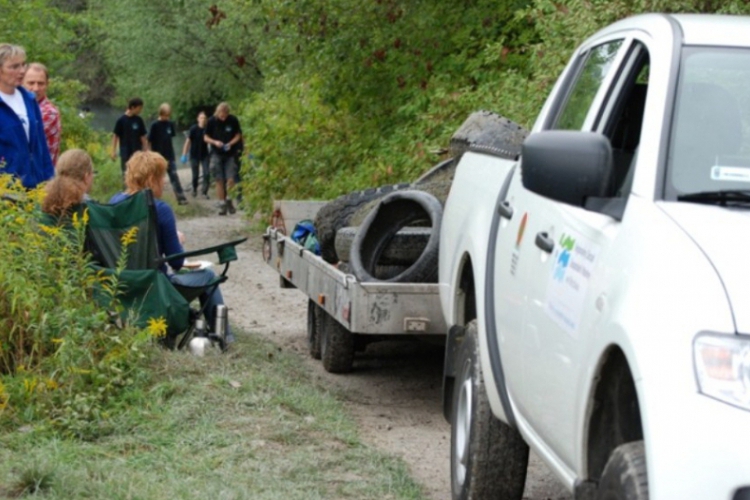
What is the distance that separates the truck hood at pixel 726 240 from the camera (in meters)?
3.39

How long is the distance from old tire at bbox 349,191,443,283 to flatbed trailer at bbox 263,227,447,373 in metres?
0.17

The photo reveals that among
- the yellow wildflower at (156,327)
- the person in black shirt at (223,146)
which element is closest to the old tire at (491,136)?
the yellow wildflower at (156,327)

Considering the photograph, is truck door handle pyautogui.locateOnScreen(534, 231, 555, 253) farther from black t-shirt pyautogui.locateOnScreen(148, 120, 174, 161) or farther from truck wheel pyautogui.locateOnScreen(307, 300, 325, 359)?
black t-shirt pyautogui.locateOnScreen(148, 120, 174, 161)

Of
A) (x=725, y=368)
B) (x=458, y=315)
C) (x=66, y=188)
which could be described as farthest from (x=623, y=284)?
(x=66, y=188)

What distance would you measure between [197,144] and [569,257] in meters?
22.2

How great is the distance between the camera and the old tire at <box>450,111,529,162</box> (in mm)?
6230

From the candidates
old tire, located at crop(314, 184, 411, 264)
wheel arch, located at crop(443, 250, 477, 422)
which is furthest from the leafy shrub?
old tire, located at crop(314, 184, 411, 264)

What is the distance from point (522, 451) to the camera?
5.53 meters

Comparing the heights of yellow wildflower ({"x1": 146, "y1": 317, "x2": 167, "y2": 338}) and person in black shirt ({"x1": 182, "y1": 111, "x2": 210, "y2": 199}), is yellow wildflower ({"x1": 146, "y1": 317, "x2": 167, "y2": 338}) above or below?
above

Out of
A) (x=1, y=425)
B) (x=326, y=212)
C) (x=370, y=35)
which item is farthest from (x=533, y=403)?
(x=370, y=35)

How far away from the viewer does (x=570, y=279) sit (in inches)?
170

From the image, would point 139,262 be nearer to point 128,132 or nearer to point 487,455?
point 487,455

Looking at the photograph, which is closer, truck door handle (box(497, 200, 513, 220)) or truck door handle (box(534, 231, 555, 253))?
truck door handle (box(534, 231, 555, 253))

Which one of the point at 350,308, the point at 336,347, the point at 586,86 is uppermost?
the point at 586,86
